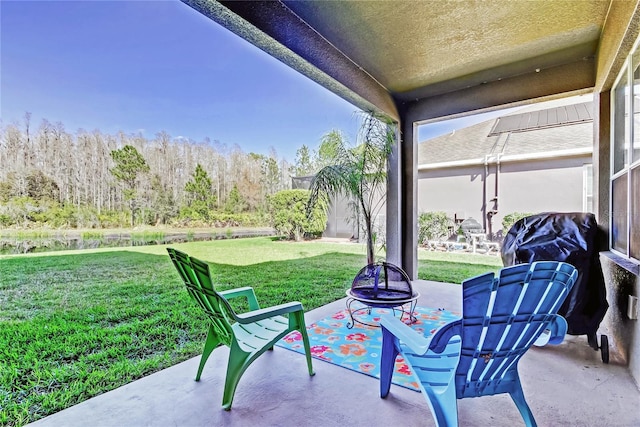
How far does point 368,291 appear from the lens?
3.42m

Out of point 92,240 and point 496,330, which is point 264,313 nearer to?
point 496,330

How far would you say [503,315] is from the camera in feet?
4.73

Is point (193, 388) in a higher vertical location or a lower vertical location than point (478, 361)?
lower

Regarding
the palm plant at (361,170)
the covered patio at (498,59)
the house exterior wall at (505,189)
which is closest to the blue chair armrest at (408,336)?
the covered patio at (498,59)

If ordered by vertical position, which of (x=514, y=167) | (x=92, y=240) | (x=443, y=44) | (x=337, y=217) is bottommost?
(x=92, y=240)

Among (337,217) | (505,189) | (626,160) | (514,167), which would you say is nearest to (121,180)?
(337,217)

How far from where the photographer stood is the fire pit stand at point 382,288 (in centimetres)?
320

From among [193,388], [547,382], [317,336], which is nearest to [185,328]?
[193,388]

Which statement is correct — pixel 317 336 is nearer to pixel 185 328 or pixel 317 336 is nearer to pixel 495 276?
pixel 185 328

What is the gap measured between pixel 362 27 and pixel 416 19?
0.53 metres

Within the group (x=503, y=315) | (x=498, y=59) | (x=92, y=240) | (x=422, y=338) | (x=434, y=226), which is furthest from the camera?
(x=434, y=226)

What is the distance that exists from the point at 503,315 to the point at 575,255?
77.6 inches

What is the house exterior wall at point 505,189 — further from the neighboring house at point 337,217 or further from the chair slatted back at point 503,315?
the chair slatted back at point 503,315

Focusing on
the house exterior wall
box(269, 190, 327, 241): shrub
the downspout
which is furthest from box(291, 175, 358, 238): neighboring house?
the downspout
